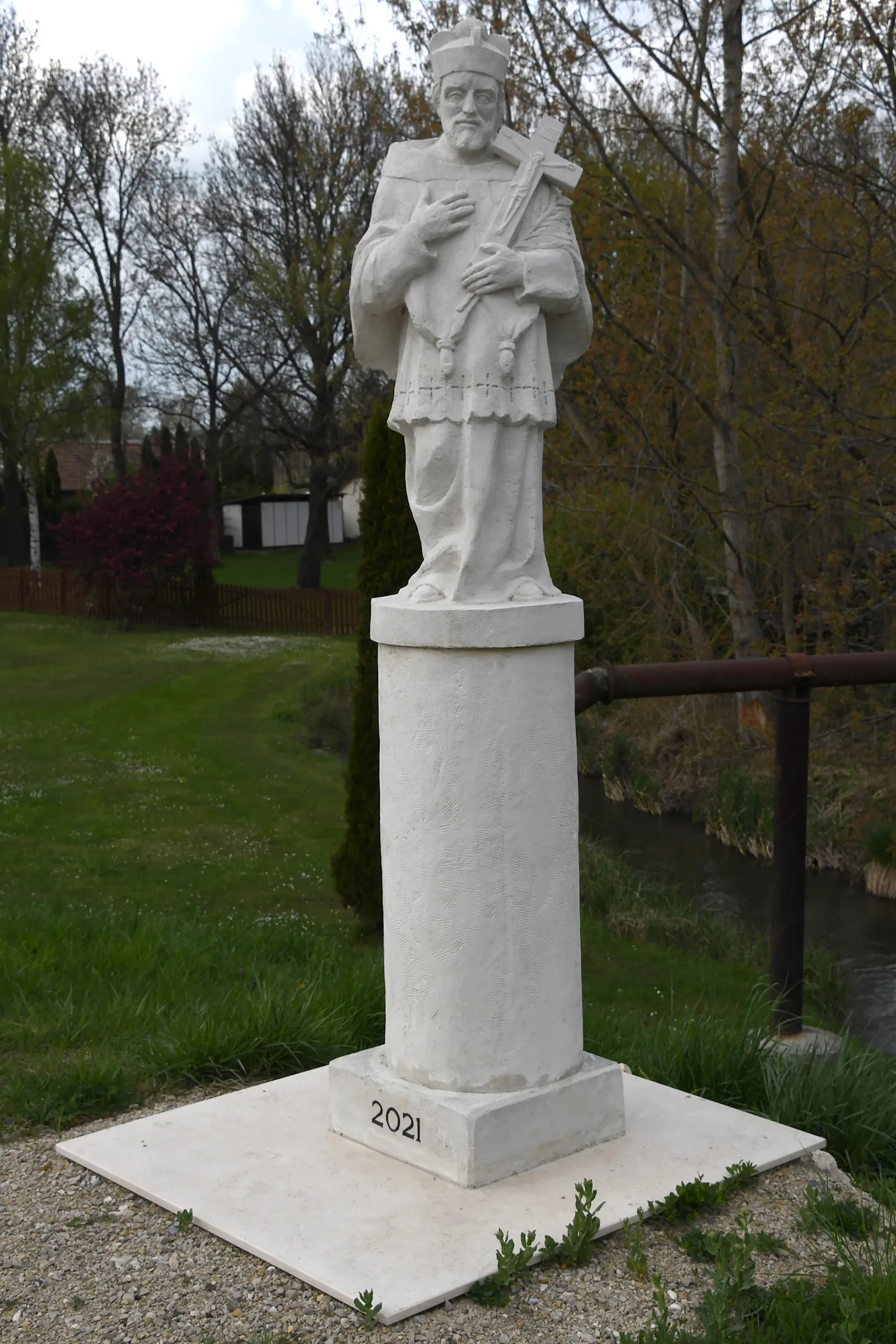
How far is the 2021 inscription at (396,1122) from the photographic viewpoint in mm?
4078

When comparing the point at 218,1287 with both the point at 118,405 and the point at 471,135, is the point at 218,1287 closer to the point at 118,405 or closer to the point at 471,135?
the point at 471,135

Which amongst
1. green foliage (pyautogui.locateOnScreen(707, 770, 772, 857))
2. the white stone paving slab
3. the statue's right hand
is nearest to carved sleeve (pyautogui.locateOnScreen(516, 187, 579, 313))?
the statue's right hand

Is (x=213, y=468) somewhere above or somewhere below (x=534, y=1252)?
above

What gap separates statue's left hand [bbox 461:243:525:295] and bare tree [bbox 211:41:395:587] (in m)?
24.7

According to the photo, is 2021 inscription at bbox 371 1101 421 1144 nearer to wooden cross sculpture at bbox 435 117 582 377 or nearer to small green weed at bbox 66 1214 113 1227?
small green weed at bbox 66 1214 113 1227

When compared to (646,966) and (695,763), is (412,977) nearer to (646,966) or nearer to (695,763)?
(646,966)

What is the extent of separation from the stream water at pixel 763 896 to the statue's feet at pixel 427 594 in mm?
5068

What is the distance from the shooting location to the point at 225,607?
28219mm

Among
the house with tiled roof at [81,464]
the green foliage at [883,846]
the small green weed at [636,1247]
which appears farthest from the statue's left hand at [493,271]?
the house with tiled roof at [81,464]

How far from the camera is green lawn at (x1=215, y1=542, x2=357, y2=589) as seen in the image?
3750 centimetres

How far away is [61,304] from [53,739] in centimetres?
1926

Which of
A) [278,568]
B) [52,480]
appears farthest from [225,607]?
[52,480]

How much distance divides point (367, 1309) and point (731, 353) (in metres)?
10.4

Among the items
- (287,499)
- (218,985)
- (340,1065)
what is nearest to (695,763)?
(218,985)
